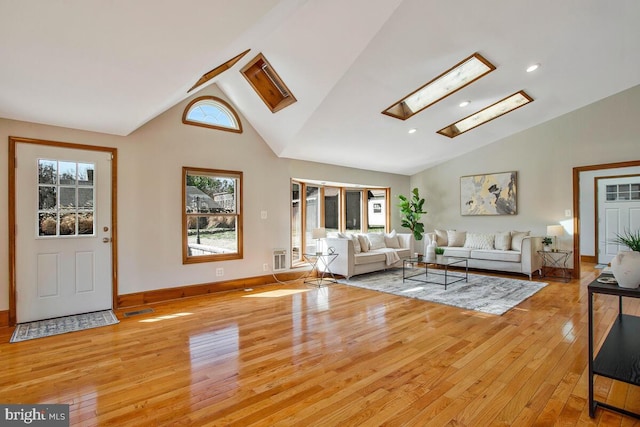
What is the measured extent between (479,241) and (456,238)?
0.50m

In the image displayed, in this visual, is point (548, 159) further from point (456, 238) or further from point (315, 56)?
point (315, 56)

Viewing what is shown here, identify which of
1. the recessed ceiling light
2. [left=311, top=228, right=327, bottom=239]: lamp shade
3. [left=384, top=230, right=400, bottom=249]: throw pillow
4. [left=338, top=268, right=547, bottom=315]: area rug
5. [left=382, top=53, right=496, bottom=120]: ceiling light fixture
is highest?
the recessed ceiling light

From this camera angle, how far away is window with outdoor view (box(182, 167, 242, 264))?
5035mm

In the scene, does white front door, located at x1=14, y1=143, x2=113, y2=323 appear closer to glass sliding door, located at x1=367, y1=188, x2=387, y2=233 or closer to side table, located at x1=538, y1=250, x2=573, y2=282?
glass sliding door, located at x1=367, y1=188, x2=387, y2=233

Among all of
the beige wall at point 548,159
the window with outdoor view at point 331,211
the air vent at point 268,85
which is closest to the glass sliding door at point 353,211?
→ the window with outdoor view at point 331,211

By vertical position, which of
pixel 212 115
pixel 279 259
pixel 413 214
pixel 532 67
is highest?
pixel 532 67

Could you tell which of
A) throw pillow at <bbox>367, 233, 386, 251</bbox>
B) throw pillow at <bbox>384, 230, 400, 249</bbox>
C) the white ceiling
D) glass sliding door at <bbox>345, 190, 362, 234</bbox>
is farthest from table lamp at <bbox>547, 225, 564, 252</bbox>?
glass sliding door at <bbox>345, 190, 362, 234</bbox>

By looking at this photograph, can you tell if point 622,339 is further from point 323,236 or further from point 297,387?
point 323,236

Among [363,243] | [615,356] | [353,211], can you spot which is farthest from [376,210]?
[615,356]

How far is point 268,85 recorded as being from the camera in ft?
15.7

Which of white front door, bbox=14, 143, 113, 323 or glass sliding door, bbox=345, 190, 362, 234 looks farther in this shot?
glass sliding door, bbox=345, 190, 362, 234

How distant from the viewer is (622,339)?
7.67 feet

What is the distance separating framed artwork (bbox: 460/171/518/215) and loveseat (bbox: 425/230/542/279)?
591mm

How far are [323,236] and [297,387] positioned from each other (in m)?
3.90
